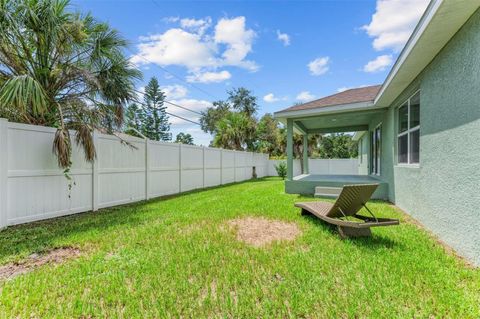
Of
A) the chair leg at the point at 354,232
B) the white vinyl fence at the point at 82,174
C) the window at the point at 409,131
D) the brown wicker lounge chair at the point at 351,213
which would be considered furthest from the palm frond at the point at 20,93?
the window at the point at 409,131

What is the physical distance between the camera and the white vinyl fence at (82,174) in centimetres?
524

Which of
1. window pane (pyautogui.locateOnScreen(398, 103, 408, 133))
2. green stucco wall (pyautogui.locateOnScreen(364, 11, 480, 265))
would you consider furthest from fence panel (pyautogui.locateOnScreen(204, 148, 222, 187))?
green stucco wall (pyautogui.locateOnScreen(364, 11, 480, 265))

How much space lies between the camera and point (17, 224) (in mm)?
5359

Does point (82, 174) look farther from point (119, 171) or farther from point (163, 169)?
point (163, 169)

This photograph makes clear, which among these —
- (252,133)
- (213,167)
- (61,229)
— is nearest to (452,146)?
(61,229)

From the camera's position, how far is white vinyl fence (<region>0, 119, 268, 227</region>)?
17.2 feet

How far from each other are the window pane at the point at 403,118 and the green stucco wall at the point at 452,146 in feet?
4.24

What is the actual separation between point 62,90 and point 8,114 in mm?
1295

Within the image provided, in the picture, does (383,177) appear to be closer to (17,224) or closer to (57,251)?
(57,251)

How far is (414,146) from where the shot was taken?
244 inches

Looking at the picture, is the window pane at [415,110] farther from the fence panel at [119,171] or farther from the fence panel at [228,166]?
A: the fence panel at [228,166]

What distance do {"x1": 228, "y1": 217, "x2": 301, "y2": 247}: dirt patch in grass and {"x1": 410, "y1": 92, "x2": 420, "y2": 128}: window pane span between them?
3.96m

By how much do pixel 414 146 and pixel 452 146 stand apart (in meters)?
2.41

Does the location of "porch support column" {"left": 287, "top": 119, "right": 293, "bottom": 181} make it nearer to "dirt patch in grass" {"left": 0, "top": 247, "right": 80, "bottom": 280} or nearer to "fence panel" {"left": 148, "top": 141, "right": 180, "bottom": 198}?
"fence panel" {"left": 148, "top": 141, "right": 180, "bottom": 198}
